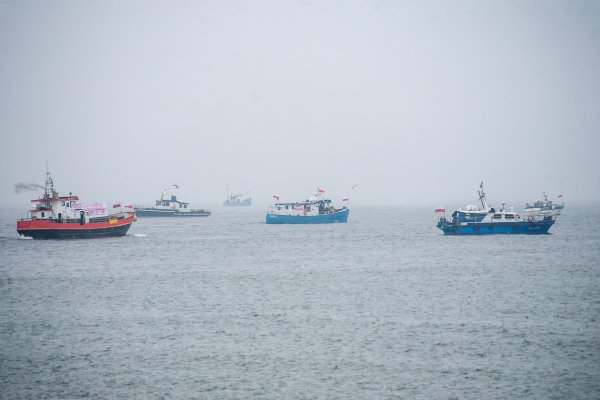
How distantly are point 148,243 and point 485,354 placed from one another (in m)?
70.0

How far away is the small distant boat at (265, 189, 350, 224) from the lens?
128 metres

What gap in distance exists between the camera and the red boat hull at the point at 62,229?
85.1 meters

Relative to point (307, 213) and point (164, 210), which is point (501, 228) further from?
point (164, 210)

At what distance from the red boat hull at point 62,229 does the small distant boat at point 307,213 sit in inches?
1748

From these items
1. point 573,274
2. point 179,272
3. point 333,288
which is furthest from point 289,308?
point 573,274

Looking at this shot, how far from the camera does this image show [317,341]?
30.9 m

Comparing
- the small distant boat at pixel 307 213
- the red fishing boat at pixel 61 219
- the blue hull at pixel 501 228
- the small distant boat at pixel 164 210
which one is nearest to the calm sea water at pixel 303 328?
the red fishing boat at pixel 61 219

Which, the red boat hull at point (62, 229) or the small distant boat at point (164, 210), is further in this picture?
the small distant boat at point (164, 210)

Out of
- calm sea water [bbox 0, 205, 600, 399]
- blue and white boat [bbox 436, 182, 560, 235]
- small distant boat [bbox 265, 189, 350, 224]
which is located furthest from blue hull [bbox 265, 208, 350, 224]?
calm sea water [bbox 0, 205, 600, 399]

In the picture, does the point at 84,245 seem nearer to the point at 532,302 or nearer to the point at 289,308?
the point at 289,308

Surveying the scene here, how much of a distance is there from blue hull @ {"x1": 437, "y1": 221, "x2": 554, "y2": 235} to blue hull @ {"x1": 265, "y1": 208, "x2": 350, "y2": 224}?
132 ft

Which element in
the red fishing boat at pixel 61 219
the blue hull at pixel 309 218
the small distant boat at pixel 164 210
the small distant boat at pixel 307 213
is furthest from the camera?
the small distant boat at pixel 164 210

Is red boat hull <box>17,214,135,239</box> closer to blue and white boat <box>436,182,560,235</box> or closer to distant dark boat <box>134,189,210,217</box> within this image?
blue and white boat <box>436,182,560,235</box>

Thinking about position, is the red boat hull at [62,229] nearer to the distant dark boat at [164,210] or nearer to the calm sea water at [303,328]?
the calm sea water at [303,328]
